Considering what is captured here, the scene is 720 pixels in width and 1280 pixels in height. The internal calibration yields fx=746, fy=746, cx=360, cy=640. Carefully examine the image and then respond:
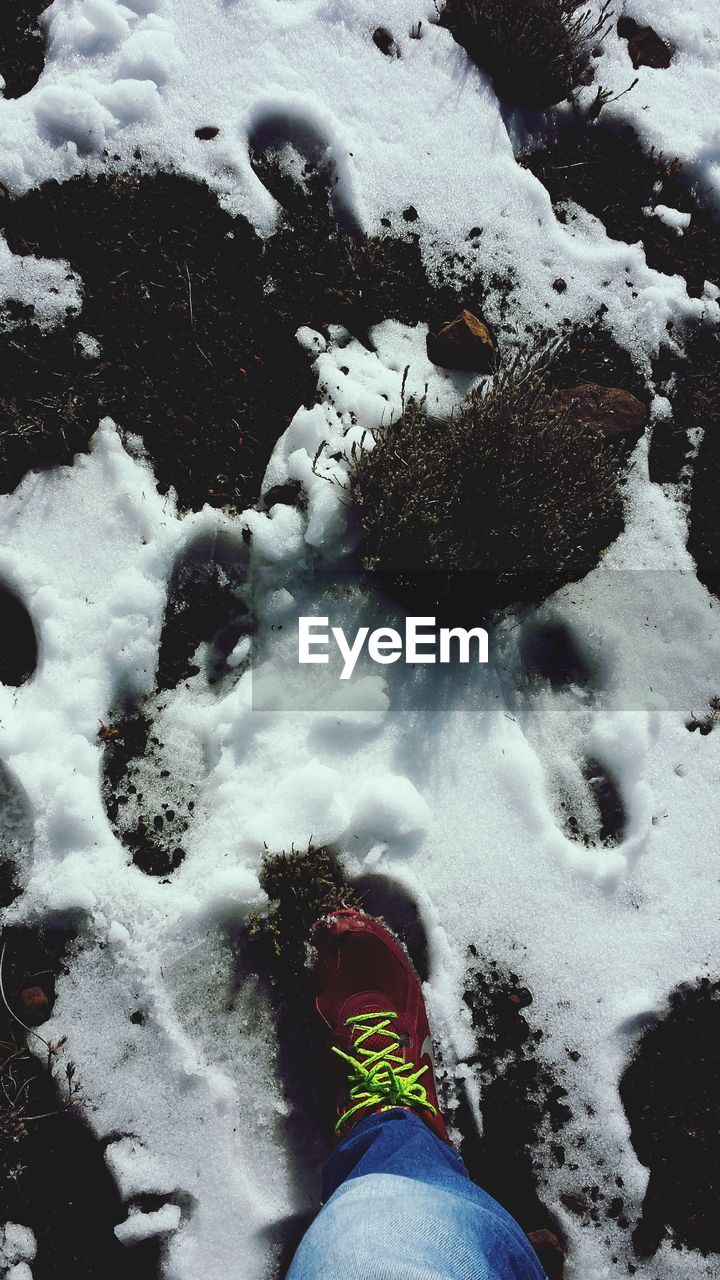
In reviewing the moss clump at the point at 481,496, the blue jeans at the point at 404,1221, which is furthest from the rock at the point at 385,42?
the blue jeans at the point at 404,1221

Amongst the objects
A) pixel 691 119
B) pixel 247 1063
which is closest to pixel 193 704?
pixel 247 1063

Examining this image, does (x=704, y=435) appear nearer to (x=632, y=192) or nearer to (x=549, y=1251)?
(x=632, y=192)

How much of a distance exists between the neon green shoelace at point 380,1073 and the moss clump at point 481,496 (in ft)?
5.00

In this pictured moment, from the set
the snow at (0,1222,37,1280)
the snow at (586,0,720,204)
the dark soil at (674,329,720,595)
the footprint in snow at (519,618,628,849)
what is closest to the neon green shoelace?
the footprint in snow at (519,618,628,849)

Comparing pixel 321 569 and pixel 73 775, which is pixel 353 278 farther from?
pixel 73 775

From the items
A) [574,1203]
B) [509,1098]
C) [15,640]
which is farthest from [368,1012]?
[15,640]

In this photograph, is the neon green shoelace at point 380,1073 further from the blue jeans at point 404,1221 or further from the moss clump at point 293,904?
the moss clump at point 293,904

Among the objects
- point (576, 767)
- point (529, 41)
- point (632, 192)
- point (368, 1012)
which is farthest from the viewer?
point (632, 192)

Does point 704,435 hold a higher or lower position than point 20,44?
lower

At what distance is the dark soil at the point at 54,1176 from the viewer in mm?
2559

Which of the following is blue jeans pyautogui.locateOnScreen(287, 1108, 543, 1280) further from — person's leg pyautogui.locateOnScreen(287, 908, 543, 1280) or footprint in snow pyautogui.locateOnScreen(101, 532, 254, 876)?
footprint in snow pyautogui.locateOnScreen(101, 532, 254, 876)

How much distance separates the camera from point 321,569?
2.90 m

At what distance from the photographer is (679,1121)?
9.00 feet

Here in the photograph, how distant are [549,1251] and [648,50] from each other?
490 cm
